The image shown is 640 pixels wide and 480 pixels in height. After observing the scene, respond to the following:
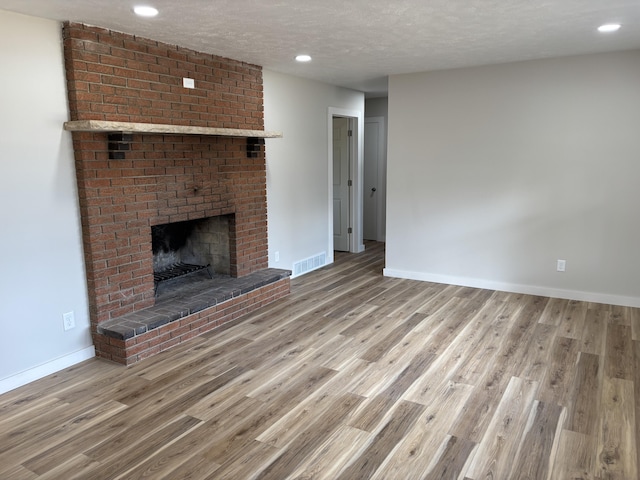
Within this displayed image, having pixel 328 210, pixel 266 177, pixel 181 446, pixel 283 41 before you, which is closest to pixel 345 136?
pixel 328 210

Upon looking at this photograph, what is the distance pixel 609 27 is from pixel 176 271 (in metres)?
4.03

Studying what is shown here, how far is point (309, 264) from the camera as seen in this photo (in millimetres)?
5922

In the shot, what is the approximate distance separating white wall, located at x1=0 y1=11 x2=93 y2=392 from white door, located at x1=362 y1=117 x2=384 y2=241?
5.24 metres

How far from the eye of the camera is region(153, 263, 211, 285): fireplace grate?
14.0ft

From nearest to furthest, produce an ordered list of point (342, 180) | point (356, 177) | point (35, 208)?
point (35, 208), point (356, 177), point (342, 180)

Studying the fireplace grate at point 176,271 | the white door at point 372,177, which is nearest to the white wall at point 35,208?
the fireplace grate at point 176,271

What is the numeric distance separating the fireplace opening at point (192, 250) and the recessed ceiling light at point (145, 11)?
78.3 inches

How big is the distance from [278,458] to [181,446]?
511 mm

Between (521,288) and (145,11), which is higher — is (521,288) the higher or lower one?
the lower one

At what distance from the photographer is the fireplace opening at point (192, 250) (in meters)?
4.52

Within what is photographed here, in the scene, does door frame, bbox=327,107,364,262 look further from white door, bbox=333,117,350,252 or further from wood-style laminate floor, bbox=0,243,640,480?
wood-style laminate floor, bbox=0,243,640,480

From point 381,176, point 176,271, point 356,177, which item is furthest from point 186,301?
point 381,176

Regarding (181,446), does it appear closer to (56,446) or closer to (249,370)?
(56,446)

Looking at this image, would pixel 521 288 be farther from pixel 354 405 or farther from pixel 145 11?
pixel 145 11
